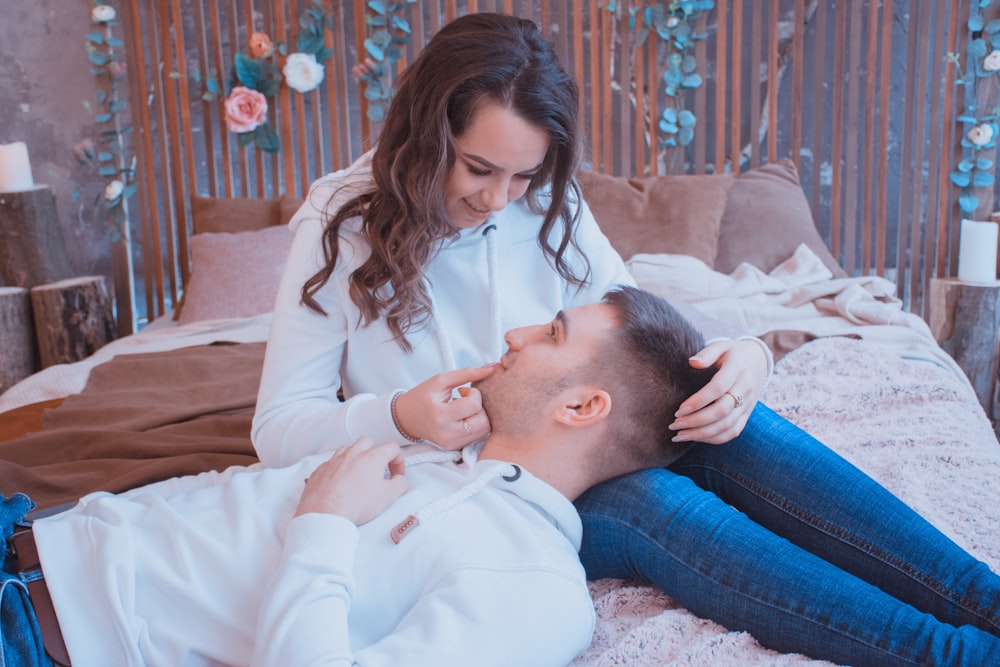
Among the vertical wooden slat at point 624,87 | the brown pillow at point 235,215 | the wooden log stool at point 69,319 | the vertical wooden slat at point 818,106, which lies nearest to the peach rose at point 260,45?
the brown pillow at point 235,215

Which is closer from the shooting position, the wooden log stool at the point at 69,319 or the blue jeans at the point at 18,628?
the blue jeans at the point at 18,628

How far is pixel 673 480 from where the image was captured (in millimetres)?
1285

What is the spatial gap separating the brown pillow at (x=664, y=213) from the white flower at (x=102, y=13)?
6.82 feet

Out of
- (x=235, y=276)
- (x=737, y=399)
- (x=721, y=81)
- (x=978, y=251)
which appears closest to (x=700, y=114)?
(x=721, y=81)

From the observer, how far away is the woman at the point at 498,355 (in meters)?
1.12

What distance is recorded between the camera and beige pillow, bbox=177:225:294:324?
3.05 metres

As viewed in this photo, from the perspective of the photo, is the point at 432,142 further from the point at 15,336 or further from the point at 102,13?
the point at 102,13

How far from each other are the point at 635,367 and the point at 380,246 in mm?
465

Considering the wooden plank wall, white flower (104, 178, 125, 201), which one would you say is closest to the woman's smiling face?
the wooden plank wall

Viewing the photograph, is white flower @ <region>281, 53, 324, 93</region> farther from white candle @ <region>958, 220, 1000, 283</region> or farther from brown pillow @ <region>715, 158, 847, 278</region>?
white candle @ <region>958, 220, 1000, 283</region>

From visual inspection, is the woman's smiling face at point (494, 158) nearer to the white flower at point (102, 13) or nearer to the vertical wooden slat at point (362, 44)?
the vertical wooden slat at point (362, 44)

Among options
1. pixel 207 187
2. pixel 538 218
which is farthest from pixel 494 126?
pixel 207 187

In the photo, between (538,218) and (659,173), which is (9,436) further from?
(659,173)

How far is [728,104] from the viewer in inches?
141
